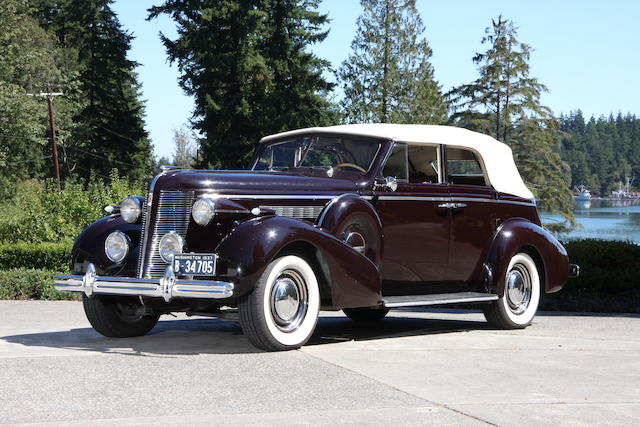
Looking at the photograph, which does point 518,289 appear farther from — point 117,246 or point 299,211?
point 117,246

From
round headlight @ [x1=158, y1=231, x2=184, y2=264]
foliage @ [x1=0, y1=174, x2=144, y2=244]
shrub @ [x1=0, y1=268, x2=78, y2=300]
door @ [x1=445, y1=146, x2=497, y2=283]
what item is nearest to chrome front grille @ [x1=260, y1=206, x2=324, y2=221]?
round headlight @ [x1=158, y1=231, x2=184, y2=264]

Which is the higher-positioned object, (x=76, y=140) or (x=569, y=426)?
(x=76, y=140)

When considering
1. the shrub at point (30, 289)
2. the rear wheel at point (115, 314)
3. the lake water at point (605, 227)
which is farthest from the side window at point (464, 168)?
the lake water at point (605, 227)

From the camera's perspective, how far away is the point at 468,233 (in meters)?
9.15

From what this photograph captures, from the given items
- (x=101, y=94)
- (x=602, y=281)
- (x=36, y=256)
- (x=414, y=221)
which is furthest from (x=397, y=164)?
(x=101, y=94)

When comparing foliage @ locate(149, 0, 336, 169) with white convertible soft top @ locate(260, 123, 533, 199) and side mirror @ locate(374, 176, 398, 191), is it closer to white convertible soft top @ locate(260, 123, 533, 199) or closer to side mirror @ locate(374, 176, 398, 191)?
white convertible soft top @ locate(260, 123, 533, 199)

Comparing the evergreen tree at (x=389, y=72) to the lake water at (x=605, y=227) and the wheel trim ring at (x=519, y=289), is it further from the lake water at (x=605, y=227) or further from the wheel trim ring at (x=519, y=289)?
the wheel trim ring at (x=519, y=289)

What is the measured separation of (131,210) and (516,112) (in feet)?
160

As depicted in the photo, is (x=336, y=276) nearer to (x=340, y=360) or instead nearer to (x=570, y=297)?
(x=340, y=360)

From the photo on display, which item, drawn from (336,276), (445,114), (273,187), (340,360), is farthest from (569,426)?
(445,114)

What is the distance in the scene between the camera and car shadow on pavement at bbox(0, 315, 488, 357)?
7371 millimetres

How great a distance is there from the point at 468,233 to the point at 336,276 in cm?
232

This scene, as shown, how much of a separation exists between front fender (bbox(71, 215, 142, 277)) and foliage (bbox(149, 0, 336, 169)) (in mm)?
35375

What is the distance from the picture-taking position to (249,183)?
7.43 meters
